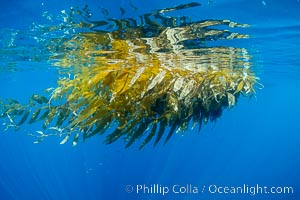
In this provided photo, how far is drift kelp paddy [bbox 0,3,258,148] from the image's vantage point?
4.09 m

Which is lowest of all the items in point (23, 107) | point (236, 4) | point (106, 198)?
point (106, 198)

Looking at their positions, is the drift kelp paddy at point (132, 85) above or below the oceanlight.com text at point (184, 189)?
above

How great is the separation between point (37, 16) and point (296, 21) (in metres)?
6.84

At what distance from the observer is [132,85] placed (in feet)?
14.0

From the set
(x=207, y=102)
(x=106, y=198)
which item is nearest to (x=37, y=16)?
(x=207, y=102)

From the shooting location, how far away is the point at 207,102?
460cm

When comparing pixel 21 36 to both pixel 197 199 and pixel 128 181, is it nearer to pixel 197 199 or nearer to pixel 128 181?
pixel 197 199

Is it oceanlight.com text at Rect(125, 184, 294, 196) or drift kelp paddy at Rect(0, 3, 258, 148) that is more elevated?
drift kelp paddy at Rect(0, 3, 258, 148)

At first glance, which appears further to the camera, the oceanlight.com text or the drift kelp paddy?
the oceanlight.com text

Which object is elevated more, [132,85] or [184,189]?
[132,85]

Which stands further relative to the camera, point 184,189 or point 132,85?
point 184,189

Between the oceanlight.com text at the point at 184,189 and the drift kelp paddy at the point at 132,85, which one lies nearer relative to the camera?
the drift kelp paddy at the point at 132,85

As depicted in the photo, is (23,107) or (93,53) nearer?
(23,107)

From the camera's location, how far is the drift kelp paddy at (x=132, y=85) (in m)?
4.09
